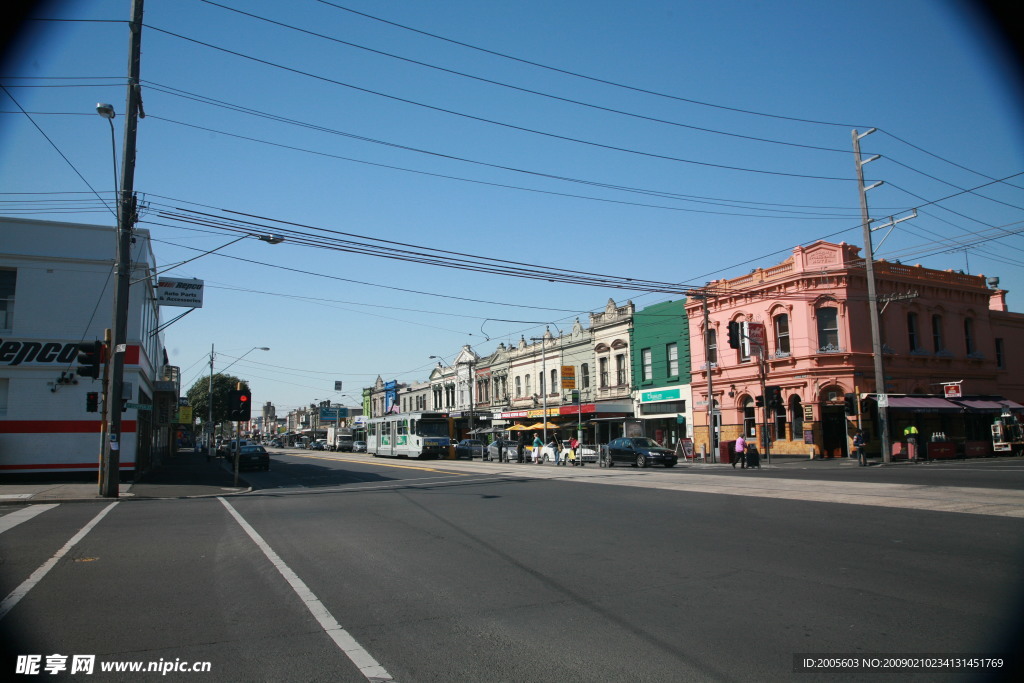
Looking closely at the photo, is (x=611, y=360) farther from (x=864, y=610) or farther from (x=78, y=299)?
(x=864, y=610)

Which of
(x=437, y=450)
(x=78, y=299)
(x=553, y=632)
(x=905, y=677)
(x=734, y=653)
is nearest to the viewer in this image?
(x=905, y=677)

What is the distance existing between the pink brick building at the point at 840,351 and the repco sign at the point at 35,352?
2834 centimetres

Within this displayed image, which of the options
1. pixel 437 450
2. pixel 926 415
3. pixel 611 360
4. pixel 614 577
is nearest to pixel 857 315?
pixel 926 415

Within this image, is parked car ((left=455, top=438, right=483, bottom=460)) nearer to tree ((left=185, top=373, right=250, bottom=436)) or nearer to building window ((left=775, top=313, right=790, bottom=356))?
building window ((left=775, top=313, right=790, bottom=356))

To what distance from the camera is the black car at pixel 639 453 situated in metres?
32.6

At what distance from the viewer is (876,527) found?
11328 mm

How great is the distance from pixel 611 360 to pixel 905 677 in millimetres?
44581

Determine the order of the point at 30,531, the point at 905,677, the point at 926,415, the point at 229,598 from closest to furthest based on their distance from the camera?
the point at 905,677 → the point at 229,598 → the point at 30,531 → the point at 926,415

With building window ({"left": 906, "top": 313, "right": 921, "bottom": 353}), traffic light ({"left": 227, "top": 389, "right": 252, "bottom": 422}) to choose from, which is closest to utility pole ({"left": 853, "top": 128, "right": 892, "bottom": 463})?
building window ({"left": 906, "top": 313, "right": 921, "bottom": 353})

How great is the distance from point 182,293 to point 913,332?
128ft

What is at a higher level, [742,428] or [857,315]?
[857,315]

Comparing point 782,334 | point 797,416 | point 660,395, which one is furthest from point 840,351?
point 660,395

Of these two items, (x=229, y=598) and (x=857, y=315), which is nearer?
(x=229, y=598)

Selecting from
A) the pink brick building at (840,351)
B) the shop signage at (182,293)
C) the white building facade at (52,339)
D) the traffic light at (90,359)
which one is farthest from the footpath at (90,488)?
the pink brick building at (840,351)
